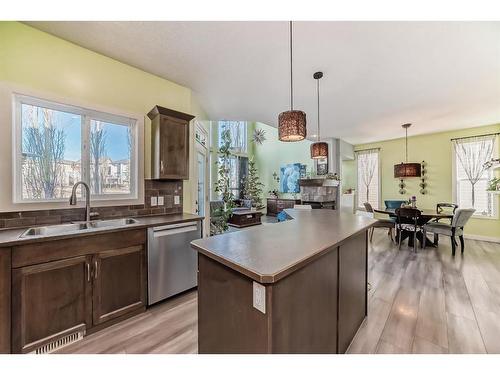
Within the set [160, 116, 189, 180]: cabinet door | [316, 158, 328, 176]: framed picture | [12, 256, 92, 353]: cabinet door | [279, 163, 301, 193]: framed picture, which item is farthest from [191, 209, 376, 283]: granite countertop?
[279, 163, 301, 193]: framed picture

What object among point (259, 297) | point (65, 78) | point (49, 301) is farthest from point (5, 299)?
point (65, 78)

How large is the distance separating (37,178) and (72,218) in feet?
1.54

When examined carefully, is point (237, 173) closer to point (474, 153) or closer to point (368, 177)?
point (368, 177)

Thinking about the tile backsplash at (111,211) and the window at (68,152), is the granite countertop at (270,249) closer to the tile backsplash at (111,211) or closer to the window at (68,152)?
the tile backsplash at (111,211)

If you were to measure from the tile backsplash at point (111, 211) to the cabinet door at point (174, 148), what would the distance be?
0.32 metres

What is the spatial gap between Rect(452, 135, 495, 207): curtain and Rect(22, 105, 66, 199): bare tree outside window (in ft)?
25.1

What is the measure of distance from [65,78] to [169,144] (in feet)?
3.70

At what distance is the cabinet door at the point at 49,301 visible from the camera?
1.49m

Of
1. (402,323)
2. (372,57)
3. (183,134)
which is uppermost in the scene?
(372,57)

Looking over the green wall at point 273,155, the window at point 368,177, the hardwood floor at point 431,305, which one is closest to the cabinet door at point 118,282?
the hardwood floor at point 431,305

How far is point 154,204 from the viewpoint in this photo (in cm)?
280
